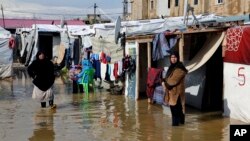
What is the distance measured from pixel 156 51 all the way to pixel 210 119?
10.4 ft

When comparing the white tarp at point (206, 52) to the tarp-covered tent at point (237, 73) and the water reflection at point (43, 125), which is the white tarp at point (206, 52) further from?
the water reflection at point (43, 125)

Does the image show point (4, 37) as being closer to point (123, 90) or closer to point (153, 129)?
point (123, 90)

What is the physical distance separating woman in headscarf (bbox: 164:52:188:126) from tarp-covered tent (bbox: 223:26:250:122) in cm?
139

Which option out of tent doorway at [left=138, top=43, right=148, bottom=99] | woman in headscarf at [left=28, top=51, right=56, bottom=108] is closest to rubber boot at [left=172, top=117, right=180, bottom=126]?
woman in headscarf at [left=28, top=51, right=56, bottom=108]

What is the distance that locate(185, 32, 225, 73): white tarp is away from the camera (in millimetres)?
10992

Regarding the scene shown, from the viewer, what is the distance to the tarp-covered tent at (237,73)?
32.8 feet

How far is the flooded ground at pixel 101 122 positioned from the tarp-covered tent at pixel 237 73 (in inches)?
15.2

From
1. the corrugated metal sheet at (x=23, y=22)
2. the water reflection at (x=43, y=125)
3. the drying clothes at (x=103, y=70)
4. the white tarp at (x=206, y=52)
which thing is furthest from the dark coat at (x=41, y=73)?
the corrugated metal sheet at (x=23, y=22)

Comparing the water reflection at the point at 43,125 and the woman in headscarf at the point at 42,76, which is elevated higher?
the woman in headscarf at the point at 42,76

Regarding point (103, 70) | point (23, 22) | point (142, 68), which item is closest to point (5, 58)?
point (103, 70)

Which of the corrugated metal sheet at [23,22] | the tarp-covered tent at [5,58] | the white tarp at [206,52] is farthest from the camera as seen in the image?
the corrugated metal sheet at [23,22]

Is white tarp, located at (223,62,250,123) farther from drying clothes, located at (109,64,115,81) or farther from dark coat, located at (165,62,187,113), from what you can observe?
drying clothes, located at (109,64,115,81)

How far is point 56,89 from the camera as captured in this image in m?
18.9

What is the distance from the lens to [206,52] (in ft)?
37.1
